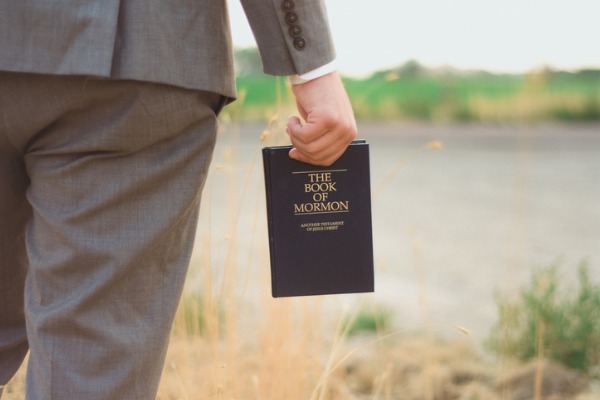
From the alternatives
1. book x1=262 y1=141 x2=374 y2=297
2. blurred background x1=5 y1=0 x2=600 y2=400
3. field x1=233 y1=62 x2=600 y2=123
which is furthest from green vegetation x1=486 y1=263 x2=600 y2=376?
field x1=233 y1=62 x2=600 y2=123

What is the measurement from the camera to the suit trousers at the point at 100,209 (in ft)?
3.35

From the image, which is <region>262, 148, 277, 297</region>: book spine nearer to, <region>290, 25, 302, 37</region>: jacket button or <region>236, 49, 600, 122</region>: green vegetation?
<region>290, 25, 302, 37</region>: jacket button

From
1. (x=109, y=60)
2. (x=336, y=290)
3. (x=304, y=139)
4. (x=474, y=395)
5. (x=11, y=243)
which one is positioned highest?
(x=109, y=60)

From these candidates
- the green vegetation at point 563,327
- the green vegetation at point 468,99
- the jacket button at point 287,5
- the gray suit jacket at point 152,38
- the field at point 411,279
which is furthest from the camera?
the green vegetation at point 468,99

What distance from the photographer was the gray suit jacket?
98cm

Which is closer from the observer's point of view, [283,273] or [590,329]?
[283,273]

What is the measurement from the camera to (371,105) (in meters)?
14.2

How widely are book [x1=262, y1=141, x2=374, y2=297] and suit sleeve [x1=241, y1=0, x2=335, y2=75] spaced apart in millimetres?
146

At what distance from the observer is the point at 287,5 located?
3.61ft

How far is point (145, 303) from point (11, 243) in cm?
24

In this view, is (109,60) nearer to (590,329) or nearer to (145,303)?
(145,303)

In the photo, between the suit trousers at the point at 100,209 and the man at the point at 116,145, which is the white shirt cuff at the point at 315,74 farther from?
the suit trousers at the point at 100,209

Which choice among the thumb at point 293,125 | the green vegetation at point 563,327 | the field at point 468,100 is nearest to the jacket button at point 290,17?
the thumb at point 293,125

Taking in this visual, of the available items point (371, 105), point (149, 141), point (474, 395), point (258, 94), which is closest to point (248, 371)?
point (474, 395)
